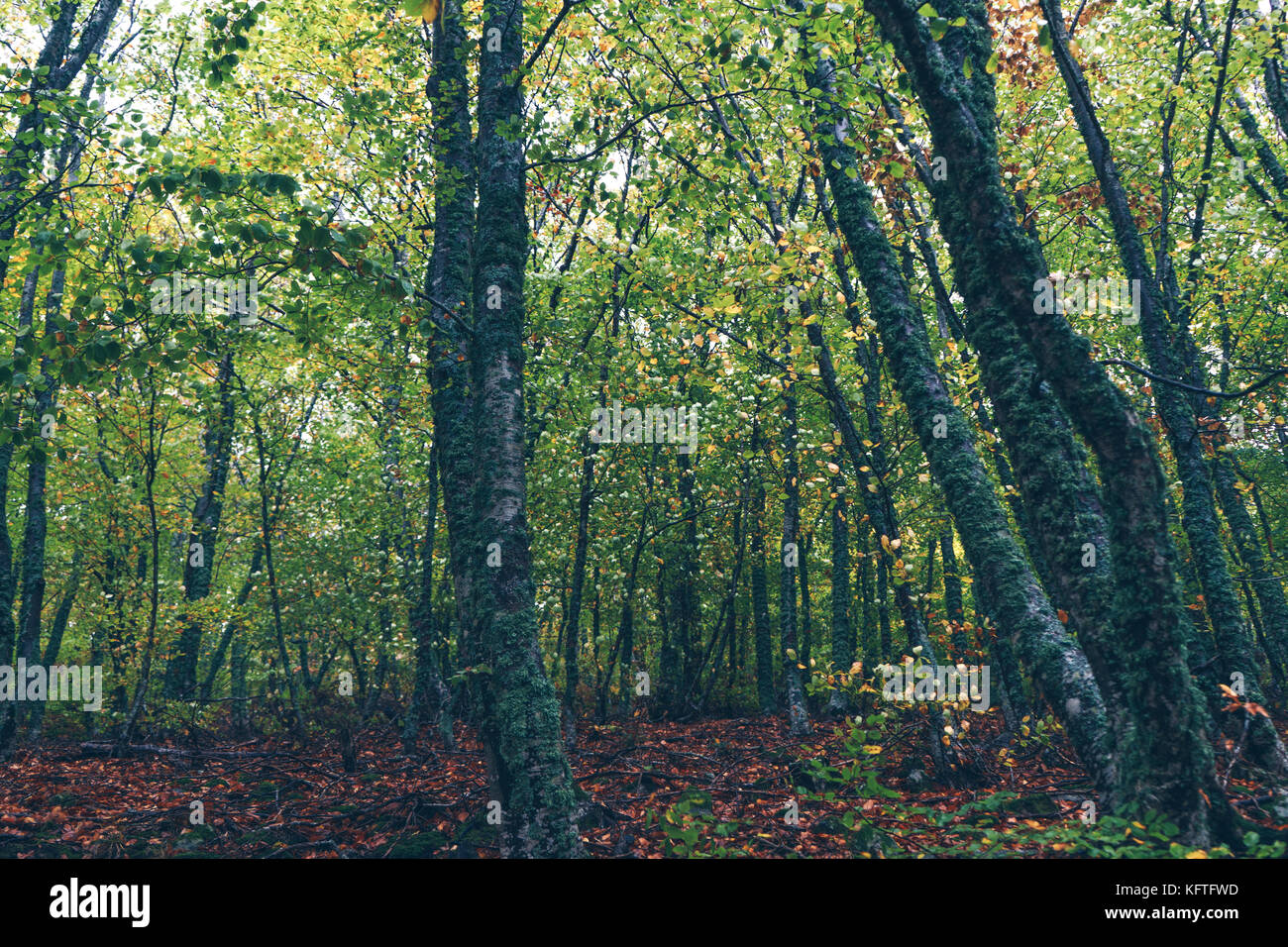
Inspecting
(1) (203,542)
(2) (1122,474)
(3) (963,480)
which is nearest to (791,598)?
(3) (963,480)

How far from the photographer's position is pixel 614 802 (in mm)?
8430

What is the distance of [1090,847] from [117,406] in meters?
15.1

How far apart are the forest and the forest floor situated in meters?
0.09

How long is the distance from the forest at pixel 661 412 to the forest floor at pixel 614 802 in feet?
0.29

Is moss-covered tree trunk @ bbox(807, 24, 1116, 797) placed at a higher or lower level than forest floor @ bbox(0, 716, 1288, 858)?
higher

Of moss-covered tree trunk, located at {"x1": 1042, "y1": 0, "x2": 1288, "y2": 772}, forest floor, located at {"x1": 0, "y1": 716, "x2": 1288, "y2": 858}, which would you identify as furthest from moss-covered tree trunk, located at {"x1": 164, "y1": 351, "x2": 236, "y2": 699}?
moss-covered tree trunk, located at {"x1": 1042, "y1": 0, "x2": 1288, "y2": 772}

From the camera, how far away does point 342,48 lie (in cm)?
1149

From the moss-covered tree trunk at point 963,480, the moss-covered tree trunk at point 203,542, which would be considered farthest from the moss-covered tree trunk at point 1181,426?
the moss-covered tree trunk at point 203,542

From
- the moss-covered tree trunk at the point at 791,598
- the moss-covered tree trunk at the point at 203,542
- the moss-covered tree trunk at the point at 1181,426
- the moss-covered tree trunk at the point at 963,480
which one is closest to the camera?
the moss-covered tree trunk at the point at 963,480

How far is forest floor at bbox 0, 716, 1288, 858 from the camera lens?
579 cm

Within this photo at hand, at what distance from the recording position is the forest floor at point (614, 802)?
5.79 meters

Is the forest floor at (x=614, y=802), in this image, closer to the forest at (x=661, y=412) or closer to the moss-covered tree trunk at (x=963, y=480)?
the forest at (x=661, y=412)

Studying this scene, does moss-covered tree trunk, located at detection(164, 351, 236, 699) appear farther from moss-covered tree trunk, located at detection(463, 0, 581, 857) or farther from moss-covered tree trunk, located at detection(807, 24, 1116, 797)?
moss-covered tree trunk, located at detection(807, 24, 1116, 797)

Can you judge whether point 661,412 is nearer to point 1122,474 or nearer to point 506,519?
point 506,519
